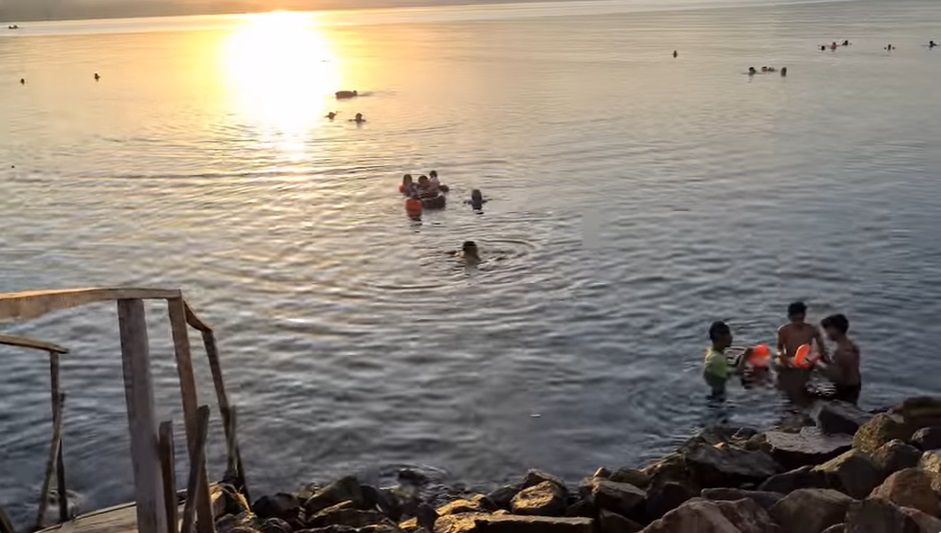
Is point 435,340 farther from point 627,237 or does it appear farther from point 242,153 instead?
point 242,153

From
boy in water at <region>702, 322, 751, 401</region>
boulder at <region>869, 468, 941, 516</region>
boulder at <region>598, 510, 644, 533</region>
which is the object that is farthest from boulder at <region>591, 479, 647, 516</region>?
boy in water at <region>702, 322, 751, 401</region>

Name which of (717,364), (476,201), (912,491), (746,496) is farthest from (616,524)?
(476,201)

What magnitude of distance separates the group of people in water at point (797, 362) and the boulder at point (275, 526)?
226 inches

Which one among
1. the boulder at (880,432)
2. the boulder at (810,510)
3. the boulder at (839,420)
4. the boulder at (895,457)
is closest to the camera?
the boulder at (810,510)

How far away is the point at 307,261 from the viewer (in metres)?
17.9

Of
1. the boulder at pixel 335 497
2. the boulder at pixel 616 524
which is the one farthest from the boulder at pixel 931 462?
the boulder at pixel 335 497

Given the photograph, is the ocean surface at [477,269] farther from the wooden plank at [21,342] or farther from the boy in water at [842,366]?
the wooden plank at [21,342]

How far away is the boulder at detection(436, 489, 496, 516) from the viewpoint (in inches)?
342

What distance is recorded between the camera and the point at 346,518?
836 cm

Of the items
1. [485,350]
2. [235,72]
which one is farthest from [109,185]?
[235,72]

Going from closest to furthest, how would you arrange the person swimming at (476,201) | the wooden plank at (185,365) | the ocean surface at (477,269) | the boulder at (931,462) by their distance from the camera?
the wooden plank at (185,365) → the boulder at (931,462) → the ocean surface at (477,269) → the person swimming at (476,201)

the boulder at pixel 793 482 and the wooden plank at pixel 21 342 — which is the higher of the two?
the wooden plank at pixel 21 342

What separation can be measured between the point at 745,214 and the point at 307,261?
9049mm

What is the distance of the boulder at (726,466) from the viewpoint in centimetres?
849
